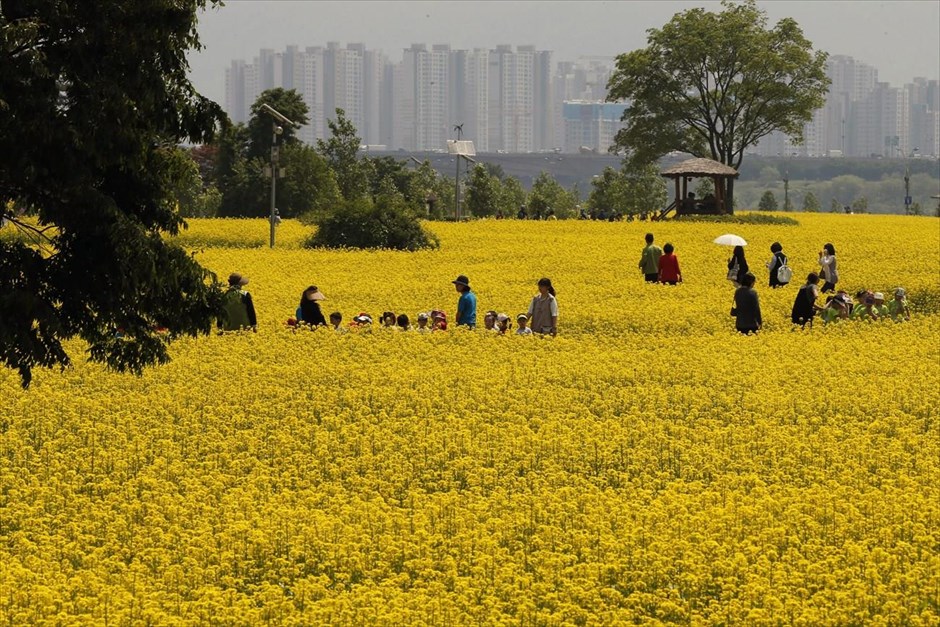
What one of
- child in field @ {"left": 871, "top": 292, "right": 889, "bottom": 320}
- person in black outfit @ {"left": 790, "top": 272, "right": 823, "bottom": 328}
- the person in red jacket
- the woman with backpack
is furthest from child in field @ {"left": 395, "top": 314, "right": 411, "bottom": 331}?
the woman with backpack

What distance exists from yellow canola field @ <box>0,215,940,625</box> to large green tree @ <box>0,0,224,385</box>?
69.0 inches

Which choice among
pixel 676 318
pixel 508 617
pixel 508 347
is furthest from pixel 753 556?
pixel 676 318

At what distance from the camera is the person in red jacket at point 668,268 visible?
3422cm

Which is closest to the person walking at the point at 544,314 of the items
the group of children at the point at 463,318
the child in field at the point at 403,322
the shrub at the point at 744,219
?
the group of children at the point at 463,318

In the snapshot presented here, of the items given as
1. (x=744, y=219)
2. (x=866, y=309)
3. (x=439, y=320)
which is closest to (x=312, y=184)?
(x=744, y=219)

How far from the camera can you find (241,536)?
13.8 meters

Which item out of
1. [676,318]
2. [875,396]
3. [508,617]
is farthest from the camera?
[676,318]

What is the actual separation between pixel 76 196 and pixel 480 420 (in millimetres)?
6583

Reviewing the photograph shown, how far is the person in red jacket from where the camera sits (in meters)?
34.2

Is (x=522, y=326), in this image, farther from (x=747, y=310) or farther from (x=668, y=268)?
(x=668, y=268)

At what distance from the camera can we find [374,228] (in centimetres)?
4750

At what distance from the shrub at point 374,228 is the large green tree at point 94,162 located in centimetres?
3226

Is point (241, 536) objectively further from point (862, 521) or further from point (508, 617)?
point (862, 521)

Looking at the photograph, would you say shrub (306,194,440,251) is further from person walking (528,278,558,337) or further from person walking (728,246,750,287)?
person walking (528,278,558,337)
